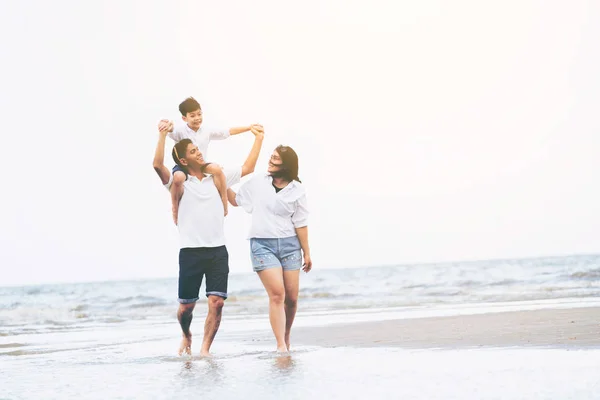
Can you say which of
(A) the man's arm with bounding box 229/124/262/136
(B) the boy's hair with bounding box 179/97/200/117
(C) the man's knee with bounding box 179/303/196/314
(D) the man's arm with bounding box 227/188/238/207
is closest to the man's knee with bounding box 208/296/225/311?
(C) the man's knee with bounding box 179/303/196/314

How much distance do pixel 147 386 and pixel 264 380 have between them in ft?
2.15

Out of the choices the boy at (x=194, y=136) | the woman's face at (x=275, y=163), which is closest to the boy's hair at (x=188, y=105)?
the boy at (x=194, y=136)

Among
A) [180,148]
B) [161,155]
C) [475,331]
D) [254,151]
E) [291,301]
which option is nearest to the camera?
[161,155]

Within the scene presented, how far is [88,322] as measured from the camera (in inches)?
576

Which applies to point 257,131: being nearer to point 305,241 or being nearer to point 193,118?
point 193,118

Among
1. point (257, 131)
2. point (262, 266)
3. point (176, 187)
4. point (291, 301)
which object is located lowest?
point (291, 301)

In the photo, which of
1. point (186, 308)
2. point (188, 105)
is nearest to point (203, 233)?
point (186, 308)

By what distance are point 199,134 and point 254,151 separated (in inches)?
17.1

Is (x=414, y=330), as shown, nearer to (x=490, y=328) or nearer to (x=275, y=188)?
(x=490, y=328)

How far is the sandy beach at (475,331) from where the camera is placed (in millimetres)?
6504

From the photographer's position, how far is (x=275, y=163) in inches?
251

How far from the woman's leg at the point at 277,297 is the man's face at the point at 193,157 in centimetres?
94

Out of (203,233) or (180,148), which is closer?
(180,148)

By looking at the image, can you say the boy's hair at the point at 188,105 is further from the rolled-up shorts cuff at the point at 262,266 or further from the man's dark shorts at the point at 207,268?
the rolled-up shorts cuff at the point at 262,266
